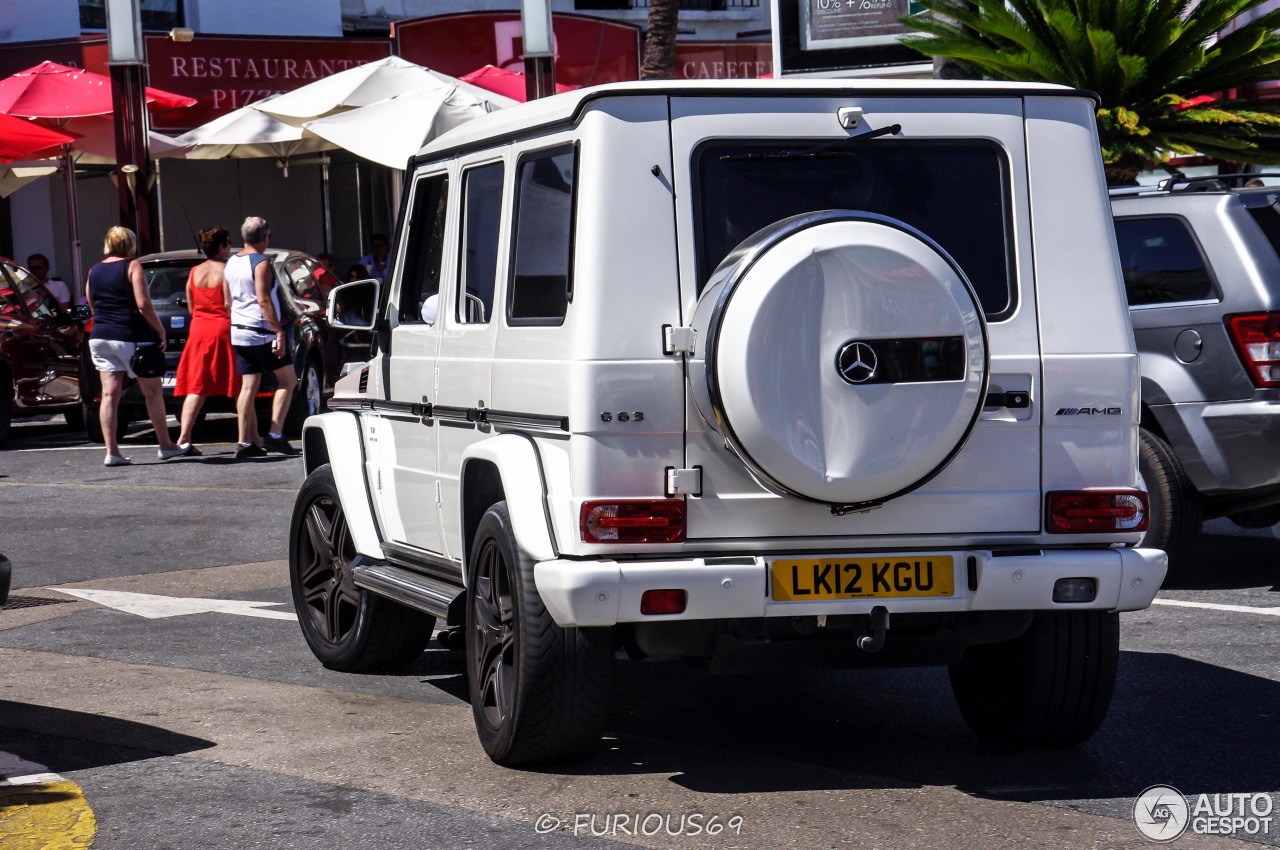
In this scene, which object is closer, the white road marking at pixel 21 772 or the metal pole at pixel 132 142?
the white road marking at pixel 21 772

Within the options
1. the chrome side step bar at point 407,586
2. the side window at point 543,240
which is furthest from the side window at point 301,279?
the side window at point 543,240

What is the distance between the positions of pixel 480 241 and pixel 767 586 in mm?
1765

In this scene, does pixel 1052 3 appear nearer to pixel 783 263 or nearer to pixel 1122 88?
pixel 1122 88

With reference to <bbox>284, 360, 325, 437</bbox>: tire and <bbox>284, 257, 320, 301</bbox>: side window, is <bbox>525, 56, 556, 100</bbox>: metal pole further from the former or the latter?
<bbox>284, 360, 325, 437</bbox>: tire

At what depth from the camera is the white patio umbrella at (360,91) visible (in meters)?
18.7

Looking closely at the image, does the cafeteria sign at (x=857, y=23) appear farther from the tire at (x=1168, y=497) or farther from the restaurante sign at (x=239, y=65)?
the tire at (x=1168, y=497)

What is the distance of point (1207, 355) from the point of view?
8641mm

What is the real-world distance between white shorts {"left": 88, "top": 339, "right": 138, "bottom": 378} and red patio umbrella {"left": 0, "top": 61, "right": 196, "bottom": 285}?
24.5ft

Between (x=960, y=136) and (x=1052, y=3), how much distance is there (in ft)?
23.4

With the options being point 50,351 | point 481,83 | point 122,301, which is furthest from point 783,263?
point 481,83

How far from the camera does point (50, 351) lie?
17.4 metres

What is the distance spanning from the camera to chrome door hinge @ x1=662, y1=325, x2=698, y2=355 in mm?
5191

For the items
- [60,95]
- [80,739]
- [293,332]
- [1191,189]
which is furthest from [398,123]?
[80,739]

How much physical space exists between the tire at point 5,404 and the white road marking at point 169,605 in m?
8.19
